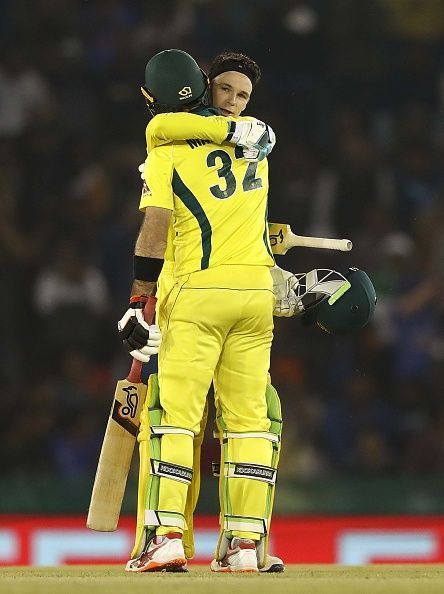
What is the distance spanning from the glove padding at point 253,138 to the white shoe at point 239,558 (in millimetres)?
1244

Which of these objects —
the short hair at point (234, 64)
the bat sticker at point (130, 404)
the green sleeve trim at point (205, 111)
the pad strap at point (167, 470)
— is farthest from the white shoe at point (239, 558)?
the short hair at point (234, 64)

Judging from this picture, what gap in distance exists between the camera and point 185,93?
14.6 ft

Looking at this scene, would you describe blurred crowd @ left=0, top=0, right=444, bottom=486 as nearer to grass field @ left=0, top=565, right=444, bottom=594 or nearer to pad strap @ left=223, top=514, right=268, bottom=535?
pad strap @ left=223, top=514, right=268, bottom=535

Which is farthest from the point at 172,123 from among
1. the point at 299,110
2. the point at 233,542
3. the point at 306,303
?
the point at 299,110

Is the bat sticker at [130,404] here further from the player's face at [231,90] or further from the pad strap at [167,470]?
the player's face at [231,90]

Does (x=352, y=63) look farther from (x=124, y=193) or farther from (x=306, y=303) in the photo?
(x=306, y=303)

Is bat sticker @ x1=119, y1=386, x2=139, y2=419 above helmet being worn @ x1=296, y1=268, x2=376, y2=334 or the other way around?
the other way around

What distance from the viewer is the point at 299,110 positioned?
8.81 metres

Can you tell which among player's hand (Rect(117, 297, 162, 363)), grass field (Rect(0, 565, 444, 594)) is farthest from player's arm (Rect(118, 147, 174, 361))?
grass field (Rect(0, 565, 444, 594))

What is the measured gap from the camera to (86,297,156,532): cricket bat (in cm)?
464

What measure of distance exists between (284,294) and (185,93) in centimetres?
76

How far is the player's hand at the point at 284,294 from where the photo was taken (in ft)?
15.3

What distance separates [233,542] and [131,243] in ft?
13.1

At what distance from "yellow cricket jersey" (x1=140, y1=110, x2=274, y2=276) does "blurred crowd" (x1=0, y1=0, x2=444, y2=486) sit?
11.4ft
